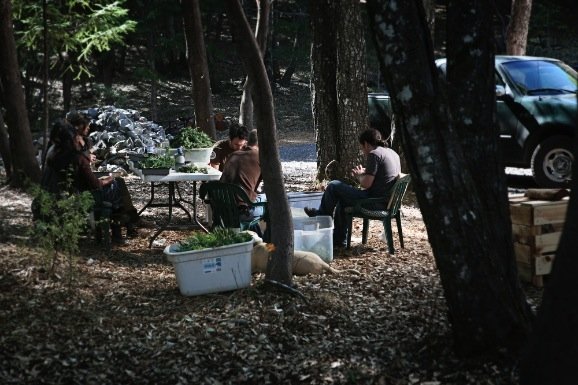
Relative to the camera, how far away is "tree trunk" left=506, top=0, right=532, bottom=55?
17.8m

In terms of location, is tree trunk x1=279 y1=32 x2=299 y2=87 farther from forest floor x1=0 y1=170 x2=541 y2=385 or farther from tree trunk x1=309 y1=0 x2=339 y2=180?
forest floor x1=0 y1=170 x2=541 y2=385

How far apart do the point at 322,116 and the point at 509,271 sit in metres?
6.50

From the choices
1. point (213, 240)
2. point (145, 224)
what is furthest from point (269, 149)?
point (145, 224)

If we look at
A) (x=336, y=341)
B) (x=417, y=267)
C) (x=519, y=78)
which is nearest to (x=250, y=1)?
(x=519, y=78)

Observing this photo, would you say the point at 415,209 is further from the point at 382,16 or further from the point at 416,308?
the point at 382,16

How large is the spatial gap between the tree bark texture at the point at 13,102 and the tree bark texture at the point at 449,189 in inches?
343

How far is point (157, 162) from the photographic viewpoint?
853cm

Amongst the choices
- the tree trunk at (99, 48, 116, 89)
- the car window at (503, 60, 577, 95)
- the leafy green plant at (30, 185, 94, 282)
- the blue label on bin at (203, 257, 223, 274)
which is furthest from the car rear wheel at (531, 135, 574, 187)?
the tree trunk at (99, 48, 116, 89)

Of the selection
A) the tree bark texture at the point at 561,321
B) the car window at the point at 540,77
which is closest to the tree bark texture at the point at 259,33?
the car window at the point at 540,77

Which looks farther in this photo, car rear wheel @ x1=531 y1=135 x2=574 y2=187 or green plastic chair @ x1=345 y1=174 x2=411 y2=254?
car rear wheel @ x1=531 y1=135 x2=574 y2=187

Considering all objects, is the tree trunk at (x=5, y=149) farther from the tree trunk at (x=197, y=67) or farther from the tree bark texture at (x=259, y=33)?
the tree bark texture at (x=259, y=33)

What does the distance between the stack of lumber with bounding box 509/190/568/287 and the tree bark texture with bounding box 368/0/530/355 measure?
1.96 m

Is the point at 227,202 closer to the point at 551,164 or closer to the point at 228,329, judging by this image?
the point at 228,329

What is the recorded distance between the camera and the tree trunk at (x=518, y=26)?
17.8 meters
